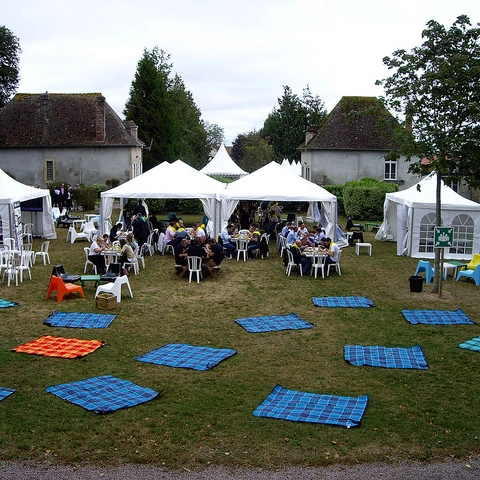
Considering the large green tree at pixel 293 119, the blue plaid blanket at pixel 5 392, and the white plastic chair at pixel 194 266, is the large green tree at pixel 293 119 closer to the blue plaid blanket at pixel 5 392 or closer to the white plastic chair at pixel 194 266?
the white plastic chair at pixel 194 266

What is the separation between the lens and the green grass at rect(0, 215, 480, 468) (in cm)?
693

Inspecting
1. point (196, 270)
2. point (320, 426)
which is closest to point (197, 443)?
point (320, 426)

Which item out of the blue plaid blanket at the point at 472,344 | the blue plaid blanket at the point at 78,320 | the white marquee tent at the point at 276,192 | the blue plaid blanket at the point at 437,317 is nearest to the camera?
the blue plaid blanket at the point at 472,344

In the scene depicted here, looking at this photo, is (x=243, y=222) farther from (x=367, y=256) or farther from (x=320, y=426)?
(x=320, y=426)

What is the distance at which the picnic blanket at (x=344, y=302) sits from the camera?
13547mm

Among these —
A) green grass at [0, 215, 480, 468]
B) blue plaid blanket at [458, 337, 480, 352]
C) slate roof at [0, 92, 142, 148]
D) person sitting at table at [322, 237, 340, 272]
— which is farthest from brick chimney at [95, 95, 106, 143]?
blue plaid blanket at [458, 337, 480, 352]

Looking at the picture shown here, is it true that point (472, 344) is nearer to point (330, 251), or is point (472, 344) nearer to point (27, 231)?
point (330, 251)

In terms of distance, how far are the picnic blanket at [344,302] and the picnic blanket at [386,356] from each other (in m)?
2.95

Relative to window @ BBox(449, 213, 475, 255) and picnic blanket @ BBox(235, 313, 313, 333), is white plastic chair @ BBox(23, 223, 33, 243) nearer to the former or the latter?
picnic blanket @ BBox(235, 313, 313, 333)

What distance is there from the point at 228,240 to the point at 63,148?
893 inches

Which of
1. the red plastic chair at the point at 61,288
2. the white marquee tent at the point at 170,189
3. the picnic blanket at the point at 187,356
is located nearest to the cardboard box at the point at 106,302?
the red plastic chair at the point at 61,288

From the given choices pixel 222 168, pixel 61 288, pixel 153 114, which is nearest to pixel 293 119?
pixel 153 114

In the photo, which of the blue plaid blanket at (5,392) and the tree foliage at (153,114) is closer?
the blue plaid blanket at (5,392)

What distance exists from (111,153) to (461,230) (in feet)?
82.6
